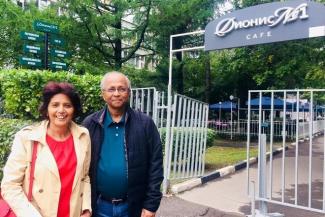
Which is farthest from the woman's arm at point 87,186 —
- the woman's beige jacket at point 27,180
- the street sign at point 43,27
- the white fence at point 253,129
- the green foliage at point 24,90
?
the white fence at point 253,129

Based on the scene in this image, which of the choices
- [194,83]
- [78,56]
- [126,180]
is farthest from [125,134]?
[194,83]

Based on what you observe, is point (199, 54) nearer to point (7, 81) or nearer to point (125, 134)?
point (7, 81)

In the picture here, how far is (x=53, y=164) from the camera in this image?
93.8 inches

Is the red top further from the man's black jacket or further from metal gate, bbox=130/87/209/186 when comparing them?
metal gate, bbox=130/87/209/186

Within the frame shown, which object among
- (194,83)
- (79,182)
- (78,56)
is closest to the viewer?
(79,182)

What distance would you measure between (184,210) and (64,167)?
3.93 metres

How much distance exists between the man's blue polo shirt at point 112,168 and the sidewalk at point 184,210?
3165mm

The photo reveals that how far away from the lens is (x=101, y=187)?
2691mm

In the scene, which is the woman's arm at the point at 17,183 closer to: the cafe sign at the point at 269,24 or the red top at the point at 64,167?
the red top at the point at 64,167

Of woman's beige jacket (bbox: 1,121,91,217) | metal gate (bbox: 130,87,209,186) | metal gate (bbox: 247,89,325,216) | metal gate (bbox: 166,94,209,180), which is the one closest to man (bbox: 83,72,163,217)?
woman's beige jacket (bbox: 1,121,91,217)

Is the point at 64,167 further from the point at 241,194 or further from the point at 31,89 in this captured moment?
the point at 241,194

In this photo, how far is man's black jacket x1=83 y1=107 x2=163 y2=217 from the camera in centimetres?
269

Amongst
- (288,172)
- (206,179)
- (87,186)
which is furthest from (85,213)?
(288,172)

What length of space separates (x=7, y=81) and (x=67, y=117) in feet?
15.8
